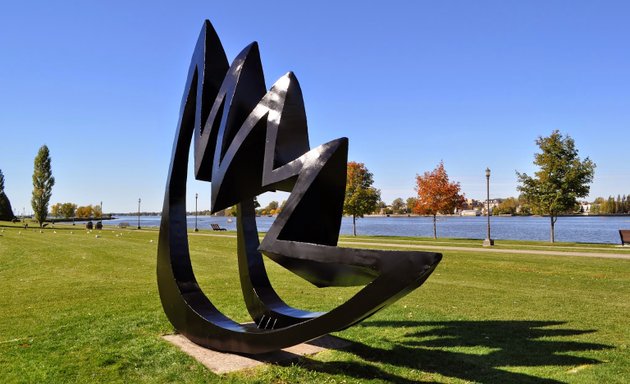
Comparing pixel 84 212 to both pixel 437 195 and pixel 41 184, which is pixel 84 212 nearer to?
pixel 41 184

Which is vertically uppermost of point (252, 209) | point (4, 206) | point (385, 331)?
point (4, 206)

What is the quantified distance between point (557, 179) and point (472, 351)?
29400 mm

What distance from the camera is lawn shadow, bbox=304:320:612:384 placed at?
20.8ft

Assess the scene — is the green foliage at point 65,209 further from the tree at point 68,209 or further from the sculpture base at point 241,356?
the sculpture base at point 241,356

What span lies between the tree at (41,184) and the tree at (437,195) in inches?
2185

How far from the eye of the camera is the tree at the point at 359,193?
45.1 metres

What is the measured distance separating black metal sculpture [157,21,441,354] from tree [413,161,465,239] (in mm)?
35887

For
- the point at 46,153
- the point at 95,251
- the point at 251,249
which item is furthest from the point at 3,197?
the point at 251,249

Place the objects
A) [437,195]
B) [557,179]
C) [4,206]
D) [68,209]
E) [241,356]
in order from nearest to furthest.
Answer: [241,356]
[557,179]
[437,195]
[4,206]
[68,209]

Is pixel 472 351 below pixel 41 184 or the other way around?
below

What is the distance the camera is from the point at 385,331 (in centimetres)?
→ 862

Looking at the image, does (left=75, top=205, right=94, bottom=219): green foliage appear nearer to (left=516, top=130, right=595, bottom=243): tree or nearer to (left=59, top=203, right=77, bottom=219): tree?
(left=59, top=203, right=77, bottom=219): tree

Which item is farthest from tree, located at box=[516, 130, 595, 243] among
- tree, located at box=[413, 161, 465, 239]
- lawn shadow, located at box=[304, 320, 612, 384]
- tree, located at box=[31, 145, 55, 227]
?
tree, located at box=[31, 145, 55, 227]

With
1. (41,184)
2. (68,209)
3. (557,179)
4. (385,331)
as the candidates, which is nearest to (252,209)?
(385,331)
